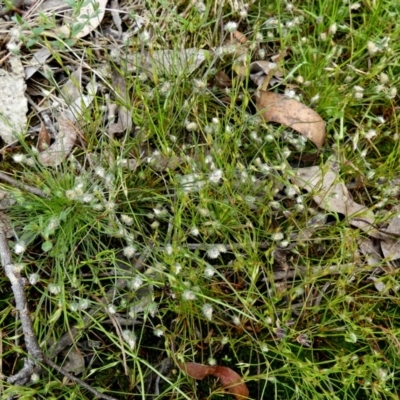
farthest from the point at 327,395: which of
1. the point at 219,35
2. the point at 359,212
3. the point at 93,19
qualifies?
the point at 93,19

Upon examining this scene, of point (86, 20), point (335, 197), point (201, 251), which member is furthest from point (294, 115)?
point (86, 20)

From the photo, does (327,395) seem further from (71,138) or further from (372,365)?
(71,138)

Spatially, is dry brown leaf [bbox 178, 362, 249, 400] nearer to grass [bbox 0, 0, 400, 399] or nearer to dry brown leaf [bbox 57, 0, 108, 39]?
grass [bbox 0, 0, 400, 399]

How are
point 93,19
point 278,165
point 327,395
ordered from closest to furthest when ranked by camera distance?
point 327,395 < point 278,165 < point 93,19

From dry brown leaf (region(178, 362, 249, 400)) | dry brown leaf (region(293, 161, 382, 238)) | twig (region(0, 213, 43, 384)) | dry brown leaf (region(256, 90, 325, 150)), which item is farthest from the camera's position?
dry brown leaf (region(256, 90, 325, 150))

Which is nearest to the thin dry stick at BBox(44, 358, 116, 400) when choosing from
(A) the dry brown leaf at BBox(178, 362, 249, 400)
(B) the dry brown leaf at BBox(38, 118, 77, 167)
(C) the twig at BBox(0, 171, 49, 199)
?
(A) the dry brown leaf at BBox(178, 362, 249, 400)

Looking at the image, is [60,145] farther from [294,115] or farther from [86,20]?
[294,115]
